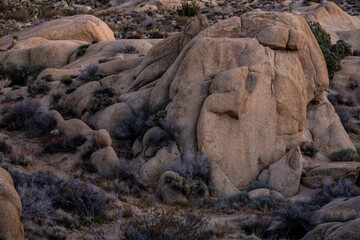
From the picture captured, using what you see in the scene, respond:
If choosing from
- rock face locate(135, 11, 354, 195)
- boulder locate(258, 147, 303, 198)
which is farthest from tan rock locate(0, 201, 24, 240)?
boulder locate(258, 147, 303, 198)

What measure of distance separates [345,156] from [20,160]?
10179mm

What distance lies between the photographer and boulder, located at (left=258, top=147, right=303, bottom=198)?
11.7 meters

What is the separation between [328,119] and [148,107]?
21.9ft

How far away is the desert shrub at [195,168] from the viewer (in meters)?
11.4

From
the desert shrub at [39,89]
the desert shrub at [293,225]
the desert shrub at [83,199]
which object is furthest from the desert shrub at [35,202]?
the desert shrub at [39,89]

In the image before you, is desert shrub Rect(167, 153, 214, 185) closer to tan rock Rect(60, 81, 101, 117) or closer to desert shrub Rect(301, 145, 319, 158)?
desert shrub Rect(301, 145, 319, 158)

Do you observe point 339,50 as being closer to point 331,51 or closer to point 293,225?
point 331,51

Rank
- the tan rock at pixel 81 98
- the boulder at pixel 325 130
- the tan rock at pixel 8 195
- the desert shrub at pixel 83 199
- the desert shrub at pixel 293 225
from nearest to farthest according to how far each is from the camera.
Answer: the tan rock at pixel 8 195 < the desert shrub at pixel 293 225 < the desert shrub at pixel 83 199 < the boulder at pixel 325 130 < the tan rock at pixel 81 98

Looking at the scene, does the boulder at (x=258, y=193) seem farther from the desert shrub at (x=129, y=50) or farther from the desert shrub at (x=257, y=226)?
the desert shrub at (x=129, y=50)

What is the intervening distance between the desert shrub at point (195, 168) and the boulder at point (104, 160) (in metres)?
1.77

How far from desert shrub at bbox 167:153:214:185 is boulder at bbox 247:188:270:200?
127cm

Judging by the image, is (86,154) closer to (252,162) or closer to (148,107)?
(148,107)

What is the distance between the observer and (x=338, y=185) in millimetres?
10805

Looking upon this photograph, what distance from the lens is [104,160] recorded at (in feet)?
41.5
